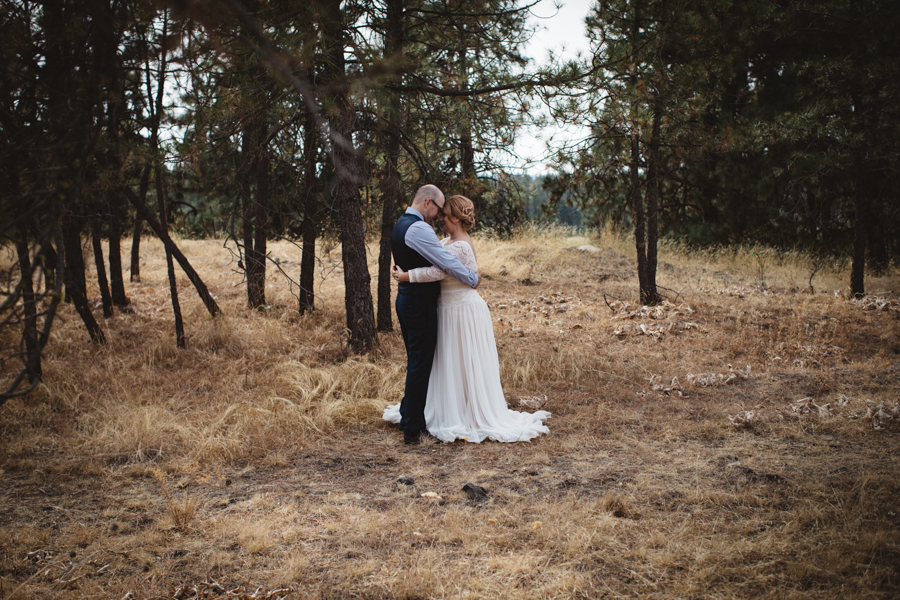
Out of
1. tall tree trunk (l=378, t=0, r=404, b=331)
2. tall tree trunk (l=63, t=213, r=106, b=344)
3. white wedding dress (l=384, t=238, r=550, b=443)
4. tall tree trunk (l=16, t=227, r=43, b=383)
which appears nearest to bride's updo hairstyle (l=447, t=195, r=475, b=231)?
white wedding dress (l=384, t=238, r=550, b=443)

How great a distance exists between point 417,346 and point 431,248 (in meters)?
0.86

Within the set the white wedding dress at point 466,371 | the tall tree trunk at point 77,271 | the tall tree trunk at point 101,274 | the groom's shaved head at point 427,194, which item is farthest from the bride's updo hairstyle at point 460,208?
the tall tree trunk at point 101,274

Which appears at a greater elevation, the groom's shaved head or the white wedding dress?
the groom's shaved head

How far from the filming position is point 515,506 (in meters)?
3.57

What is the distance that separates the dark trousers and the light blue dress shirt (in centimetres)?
34

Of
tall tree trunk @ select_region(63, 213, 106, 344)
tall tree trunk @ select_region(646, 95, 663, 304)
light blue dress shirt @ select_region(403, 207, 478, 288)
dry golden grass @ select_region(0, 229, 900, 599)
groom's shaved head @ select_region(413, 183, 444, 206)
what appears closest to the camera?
dry golden grass @ select_region(0, 229, 900, 599)

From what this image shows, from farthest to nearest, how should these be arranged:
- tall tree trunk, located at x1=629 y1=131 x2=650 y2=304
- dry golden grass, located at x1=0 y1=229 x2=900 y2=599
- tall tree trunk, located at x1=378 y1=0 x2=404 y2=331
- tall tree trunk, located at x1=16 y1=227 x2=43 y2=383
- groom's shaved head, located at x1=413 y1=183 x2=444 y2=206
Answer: tall tree trunk, located at x1=629 y1=131 x2=650 y2=304 → tall tree trunk, located at x1=378 y1=0 x2=404 y2=331 → groom's shaved head, located at x1=413 y1=183 x2=444 y2=206 → dry golden grass, located at x1=0 y1=229 x2=900 y2=599 → tall tree trunk, located at x1=16 y1=227 x2=43 y2=383

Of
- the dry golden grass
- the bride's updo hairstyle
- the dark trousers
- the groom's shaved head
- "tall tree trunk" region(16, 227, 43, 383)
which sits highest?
the groom's shaved head

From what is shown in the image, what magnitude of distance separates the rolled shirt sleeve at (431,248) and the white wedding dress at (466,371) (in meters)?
0.20

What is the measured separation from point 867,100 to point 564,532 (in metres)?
9.27

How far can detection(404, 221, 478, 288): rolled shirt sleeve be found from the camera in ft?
15.4

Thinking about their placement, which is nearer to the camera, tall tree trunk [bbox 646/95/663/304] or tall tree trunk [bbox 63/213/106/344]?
tall tree trunk [bbox 63/213/106/344]

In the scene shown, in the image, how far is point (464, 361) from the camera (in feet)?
16.6

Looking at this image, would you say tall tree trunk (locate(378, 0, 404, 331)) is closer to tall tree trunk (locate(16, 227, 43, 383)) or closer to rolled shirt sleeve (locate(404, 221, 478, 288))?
rolled shirt sleeve (locate(404, 221, 478, 288))
